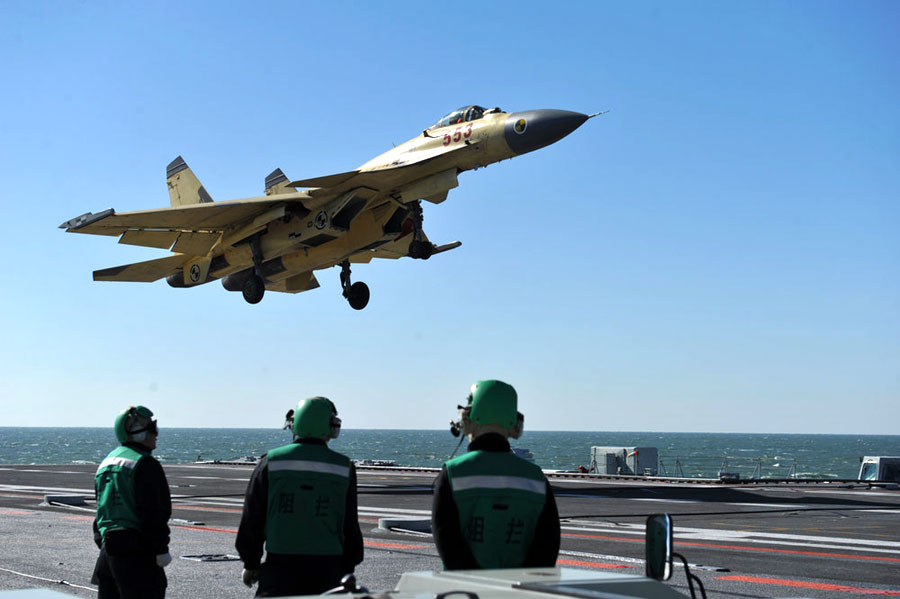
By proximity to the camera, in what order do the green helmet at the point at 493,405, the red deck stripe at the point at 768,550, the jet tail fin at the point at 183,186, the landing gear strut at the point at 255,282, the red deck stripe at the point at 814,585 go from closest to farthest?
the green helmet at the point at 493,405 < the red deck stripe at the point at 814,585 < the red deck stripe at the point at 768,550 < the landing gear strut at the point at 255,282 < the jet tail fin at the point at 183,186

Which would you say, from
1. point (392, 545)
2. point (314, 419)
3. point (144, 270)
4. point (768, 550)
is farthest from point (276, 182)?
point (314, 419)

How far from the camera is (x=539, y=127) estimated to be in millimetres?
27938

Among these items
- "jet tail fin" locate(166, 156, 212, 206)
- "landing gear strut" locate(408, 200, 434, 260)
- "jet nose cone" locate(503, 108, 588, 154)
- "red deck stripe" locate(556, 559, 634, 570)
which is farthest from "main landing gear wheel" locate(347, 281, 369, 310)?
"red deck stripe" locate(556, 559, 634, 570)

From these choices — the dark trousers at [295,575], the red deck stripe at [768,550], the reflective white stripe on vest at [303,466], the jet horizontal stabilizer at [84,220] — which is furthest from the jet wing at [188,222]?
the dark trousers at [295,575]

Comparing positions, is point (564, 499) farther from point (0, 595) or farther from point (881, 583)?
point (0, 595)

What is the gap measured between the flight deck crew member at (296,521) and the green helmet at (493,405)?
1247 mm

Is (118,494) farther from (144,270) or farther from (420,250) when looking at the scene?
(144,270)

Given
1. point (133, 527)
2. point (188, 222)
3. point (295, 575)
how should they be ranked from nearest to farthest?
1. point (295, 575)
2. point (133, 527)
3. point (188, 222)

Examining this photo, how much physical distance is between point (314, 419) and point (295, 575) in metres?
0.99

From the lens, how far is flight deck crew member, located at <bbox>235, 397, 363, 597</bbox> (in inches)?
245

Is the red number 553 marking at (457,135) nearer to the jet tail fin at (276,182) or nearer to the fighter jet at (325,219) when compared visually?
the fighter jet at (325,219)

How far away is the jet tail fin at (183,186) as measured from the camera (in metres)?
41.9

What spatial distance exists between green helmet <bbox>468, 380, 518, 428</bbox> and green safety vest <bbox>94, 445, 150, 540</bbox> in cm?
314

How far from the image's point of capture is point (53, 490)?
33406 mm
